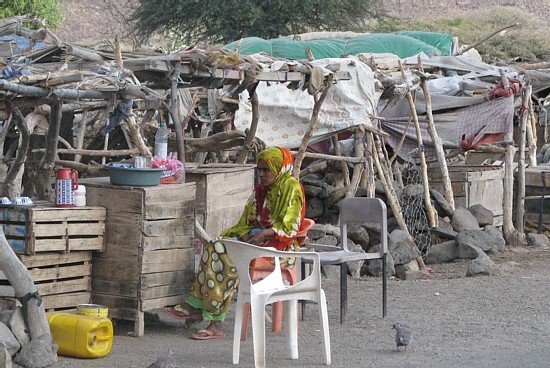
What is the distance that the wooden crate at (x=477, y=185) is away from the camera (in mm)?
15680

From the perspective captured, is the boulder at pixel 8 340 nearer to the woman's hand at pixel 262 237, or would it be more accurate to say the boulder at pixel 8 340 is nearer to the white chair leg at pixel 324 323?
the woman's hand at pixel 262 237

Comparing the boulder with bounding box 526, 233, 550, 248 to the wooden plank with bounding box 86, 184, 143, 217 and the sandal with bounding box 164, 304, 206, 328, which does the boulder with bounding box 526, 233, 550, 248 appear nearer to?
the sandal with bounding box 164, 304, 206, 328

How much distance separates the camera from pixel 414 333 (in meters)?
8.29

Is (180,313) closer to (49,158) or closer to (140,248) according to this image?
(140,248)

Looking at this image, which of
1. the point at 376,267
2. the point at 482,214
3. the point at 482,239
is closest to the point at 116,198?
the point at 376,267

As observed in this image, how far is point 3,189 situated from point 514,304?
4.69 m

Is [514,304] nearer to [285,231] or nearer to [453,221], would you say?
[285,231]

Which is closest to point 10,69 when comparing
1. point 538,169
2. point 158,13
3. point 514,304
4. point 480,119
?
point 514,304

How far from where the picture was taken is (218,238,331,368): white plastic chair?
678cm

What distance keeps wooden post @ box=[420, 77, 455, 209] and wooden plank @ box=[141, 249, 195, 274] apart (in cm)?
697

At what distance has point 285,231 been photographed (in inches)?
294

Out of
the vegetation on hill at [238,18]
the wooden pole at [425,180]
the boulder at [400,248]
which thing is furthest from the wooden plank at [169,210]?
the vegetation on hill at [238,18]

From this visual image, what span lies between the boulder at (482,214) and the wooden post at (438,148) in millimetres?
380

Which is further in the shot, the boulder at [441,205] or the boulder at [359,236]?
the boulder at [441,205]
